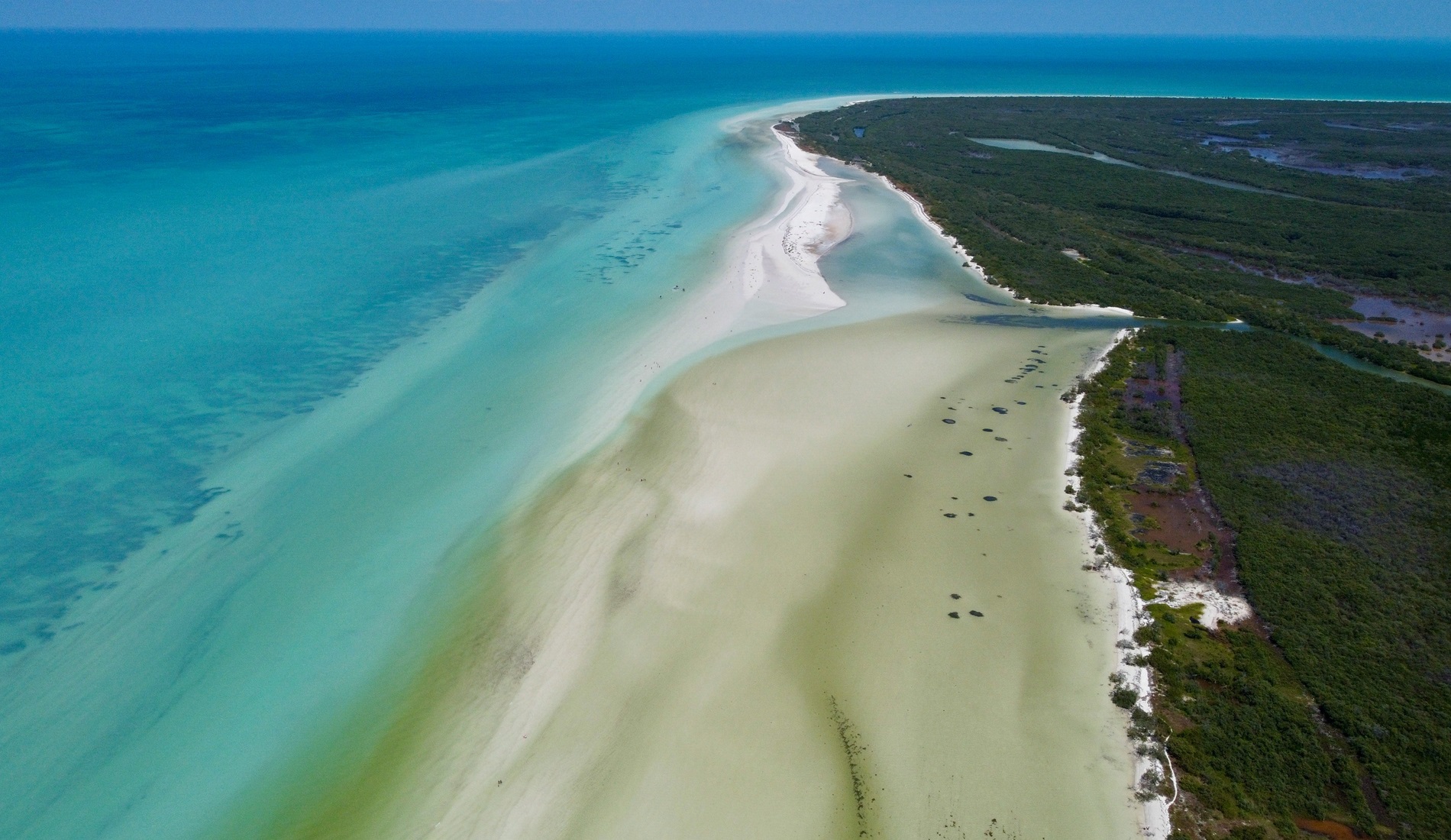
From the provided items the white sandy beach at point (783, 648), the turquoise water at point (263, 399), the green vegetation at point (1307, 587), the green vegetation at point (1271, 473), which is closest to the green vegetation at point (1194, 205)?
the green vegetation at point (1271, 473)

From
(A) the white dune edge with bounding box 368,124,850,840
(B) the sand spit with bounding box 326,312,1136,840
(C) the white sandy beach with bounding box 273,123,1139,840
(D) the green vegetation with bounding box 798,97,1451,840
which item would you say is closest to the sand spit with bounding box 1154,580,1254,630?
(D) the green vegetation with bounding box 798,97,1451,840

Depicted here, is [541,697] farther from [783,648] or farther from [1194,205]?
[1194,205]

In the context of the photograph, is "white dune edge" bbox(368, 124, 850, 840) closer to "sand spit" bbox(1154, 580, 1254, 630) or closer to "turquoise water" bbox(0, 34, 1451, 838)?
"turquoise water" bbox(0, 34, 1451, 838)

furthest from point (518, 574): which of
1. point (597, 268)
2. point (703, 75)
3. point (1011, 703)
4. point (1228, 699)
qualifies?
point (703, 75)

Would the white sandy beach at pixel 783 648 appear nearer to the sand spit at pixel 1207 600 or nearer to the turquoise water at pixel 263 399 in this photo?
the sand spit at pixel 1207 600

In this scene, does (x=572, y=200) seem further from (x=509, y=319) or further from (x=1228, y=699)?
(x=1228, y=699)

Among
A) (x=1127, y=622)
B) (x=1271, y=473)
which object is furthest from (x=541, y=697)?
(x=1271, y=473)

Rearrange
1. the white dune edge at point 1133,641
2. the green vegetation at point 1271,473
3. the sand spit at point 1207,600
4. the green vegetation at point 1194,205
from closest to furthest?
the white dune edge at point 1133,641
the green vegetation at point 1271,473
the sand spit at point 1207,600
the green vegetation at point 1194,205
